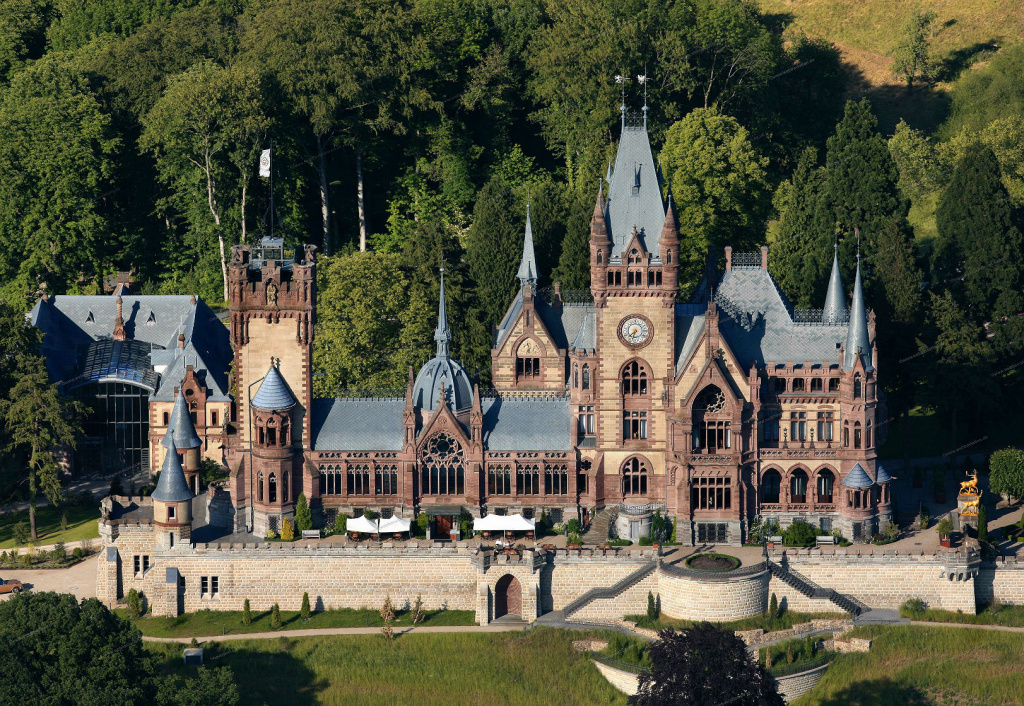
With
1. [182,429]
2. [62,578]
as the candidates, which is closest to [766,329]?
[182,429]

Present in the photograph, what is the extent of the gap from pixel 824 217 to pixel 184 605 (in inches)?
2399

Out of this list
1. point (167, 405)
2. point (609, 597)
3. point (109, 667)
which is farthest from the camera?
point (167, 405)

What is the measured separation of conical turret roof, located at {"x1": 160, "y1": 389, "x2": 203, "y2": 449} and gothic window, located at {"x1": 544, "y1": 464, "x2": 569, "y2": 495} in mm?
22765

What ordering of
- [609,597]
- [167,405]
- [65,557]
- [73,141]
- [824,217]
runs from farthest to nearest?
[73,141] → [824,217] → [167,405] → [65,557] → [609,597]

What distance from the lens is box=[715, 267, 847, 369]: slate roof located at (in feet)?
479

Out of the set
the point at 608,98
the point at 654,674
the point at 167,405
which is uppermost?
the point at 608,98

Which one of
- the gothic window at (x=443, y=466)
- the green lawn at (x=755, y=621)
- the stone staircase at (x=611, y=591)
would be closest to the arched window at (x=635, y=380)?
the gothic window at (x=443, y=466)

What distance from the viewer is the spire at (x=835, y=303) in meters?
150

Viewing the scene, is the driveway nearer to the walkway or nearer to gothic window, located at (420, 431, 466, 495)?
the walkway

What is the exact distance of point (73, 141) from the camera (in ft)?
623

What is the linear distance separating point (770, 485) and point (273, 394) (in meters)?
31.6

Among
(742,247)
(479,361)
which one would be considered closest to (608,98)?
(742,247)

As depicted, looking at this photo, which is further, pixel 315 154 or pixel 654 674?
pixel 315 154

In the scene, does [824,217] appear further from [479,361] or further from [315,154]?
[315,154]
